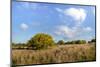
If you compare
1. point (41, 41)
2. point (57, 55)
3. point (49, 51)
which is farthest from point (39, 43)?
point (57, 55)

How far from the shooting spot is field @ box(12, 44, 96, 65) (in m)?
2.80

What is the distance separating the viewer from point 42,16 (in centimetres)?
291

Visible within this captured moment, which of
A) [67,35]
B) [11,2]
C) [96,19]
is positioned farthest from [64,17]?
[11,2]

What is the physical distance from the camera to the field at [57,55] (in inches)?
110

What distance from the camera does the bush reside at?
2.87 m

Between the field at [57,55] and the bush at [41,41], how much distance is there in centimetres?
7

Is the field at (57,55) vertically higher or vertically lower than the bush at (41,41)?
lower

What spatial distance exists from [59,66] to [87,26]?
28.7 inches

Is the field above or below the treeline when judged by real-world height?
below

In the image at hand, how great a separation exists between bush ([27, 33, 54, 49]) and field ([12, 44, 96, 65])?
67 mm

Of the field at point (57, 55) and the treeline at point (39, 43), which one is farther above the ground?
the treeline at point (39, 43)

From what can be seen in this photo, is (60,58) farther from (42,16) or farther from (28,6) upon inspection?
(28,6)

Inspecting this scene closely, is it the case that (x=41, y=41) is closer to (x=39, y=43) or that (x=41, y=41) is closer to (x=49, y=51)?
(x=39, y=43)

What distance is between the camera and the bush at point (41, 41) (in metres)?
2.87
